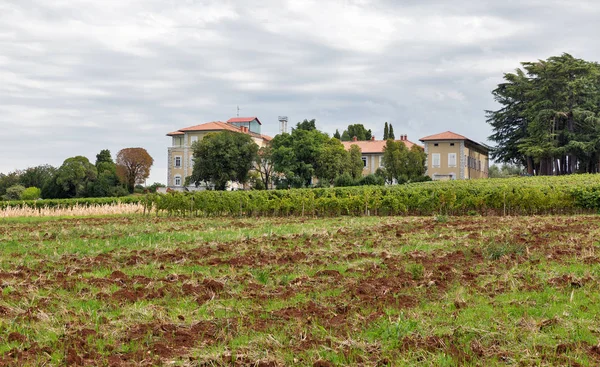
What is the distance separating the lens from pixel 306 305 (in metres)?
8.11

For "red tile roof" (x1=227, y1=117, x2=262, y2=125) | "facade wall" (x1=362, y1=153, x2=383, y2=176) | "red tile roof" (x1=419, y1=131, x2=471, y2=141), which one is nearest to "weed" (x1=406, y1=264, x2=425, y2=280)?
"red tile roof" (x1=419, y1=131, x2=471, y2=141)

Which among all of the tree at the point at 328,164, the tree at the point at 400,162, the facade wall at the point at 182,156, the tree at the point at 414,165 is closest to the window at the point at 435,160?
the tree at the point at 414,165

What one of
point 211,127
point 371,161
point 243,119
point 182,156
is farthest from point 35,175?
point 371,161

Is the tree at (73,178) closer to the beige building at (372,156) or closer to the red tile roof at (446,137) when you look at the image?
the beige building at (372,156)

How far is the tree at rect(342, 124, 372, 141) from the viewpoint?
11294 cm

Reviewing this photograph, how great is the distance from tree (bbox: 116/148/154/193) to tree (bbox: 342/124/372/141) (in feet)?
117

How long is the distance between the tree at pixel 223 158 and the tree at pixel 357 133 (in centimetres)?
3735

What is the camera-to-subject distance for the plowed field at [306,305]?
6184 millimetres

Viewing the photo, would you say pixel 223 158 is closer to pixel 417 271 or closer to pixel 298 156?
pixel 298 156

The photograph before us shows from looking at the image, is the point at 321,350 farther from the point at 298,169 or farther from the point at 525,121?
the point at 525,121

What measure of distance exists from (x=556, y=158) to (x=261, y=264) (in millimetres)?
64186

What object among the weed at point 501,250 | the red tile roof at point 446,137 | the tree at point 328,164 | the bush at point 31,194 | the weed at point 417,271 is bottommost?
the weed at point 417,271

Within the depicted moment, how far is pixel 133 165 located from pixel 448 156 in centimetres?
5015

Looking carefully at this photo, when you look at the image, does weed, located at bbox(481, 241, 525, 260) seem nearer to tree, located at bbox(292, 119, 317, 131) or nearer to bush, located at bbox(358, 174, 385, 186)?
bush, located at bbox(358, 174, 385, 186)
